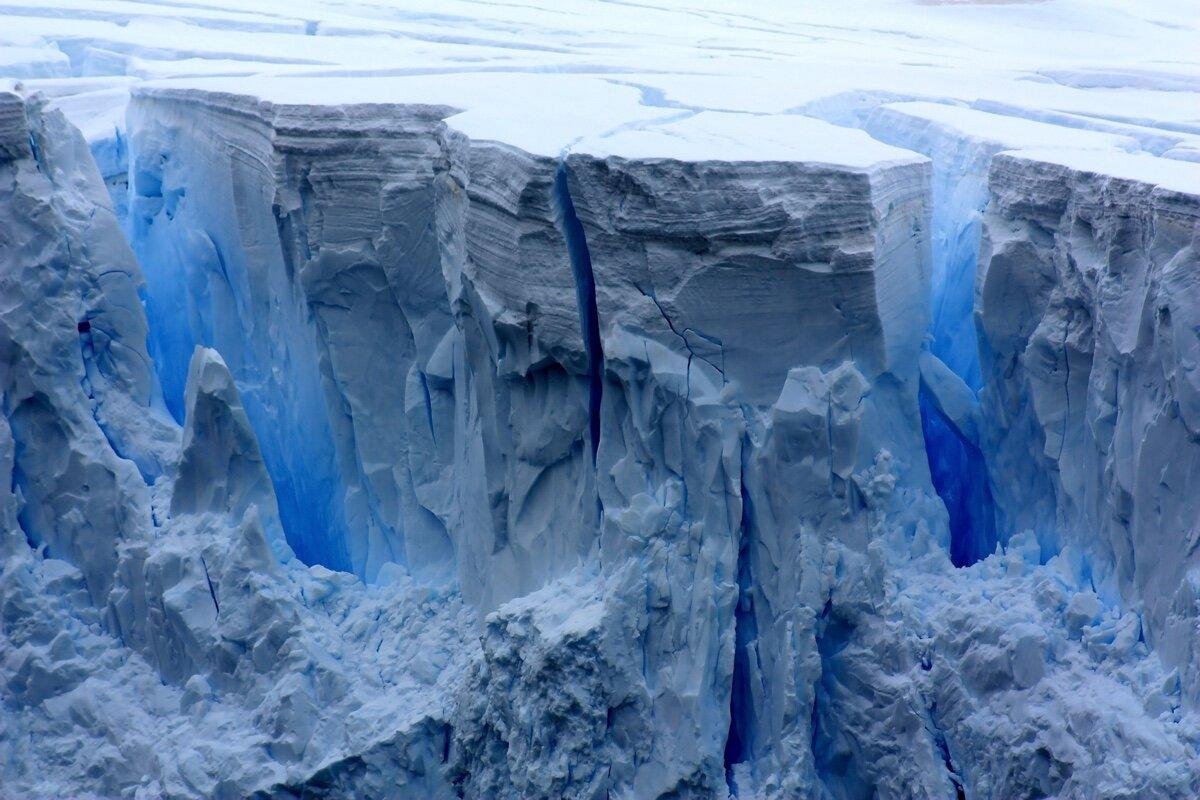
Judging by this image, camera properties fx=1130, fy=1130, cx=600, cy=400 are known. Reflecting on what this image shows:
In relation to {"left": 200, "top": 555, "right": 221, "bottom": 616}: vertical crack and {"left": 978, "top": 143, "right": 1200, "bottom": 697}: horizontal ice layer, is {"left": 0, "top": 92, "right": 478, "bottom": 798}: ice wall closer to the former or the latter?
{"left": 200, "top": 555, "right": 221, "bottom": 616}: vertical crack

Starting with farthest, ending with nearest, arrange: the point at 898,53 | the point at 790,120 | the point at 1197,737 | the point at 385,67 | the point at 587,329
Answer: the point at 898,53, the point at 385,67, the point at 790,120, the point at 587,329, the point at 1197,737

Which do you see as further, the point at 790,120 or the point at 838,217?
the point at 790,120

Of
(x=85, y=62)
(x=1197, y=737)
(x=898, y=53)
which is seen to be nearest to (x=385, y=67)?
(x=85, y=62)

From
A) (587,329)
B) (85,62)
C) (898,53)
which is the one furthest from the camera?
(898,53)

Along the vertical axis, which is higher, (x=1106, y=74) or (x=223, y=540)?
(x=1106, y=74)

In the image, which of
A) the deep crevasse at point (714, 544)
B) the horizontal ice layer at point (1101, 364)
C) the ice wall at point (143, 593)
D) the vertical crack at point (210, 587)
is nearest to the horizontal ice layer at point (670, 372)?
the deep crevasse at point (714, 544)

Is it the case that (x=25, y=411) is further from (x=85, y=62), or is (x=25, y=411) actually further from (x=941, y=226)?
(x=941, y=226)

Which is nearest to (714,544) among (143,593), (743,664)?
(743,664)

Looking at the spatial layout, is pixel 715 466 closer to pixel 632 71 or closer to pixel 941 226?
pixel 941 226

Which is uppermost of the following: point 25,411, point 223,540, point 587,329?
point 587,329
